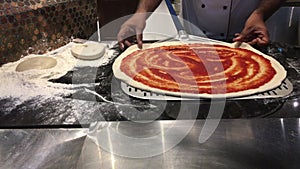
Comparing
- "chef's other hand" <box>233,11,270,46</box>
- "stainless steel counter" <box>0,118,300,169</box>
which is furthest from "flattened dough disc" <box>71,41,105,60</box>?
"chef's other hand" <box>233,11,270,46</box>

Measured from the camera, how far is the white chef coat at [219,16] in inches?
53.3

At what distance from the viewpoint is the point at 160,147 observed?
2.13 feet

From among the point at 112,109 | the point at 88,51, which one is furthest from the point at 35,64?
the point at 112,109

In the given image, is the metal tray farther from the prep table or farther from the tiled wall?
the tiled wall

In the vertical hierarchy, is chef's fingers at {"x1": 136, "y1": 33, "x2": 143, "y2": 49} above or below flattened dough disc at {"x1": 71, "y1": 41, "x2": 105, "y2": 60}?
above

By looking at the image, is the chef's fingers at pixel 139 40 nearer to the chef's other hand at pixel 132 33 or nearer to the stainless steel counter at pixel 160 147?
the chef's other hand at pixel 132 33

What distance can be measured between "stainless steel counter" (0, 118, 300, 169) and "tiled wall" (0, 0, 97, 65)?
0.51 meters

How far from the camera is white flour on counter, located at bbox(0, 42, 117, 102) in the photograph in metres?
0.89

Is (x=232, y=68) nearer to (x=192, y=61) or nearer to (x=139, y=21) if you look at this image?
(x=192, y=61)

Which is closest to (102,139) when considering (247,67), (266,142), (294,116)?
(266,142)

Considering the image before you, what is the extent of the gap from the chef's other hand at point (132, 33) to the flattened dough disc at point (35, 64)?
31 cm

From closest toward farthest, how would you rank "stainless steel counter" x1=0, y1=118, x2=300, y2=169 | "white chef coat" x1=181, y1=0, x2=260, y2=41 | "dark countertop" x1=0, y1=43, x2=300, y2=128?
"stainless steel counter" x1=0, y1=118, x2=300, y2=169, "dark countertop" x1=0, y1=43, x2=300, y2=128, "white chef coat" x1=181, y1=0, x2=260, y2=41

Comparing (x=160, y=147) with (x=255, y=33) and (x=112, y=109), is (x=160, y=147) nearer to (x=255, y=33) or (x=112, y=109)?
(x=112, y=109)

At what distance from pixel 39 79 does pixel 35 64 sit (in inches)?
→ 3.7
